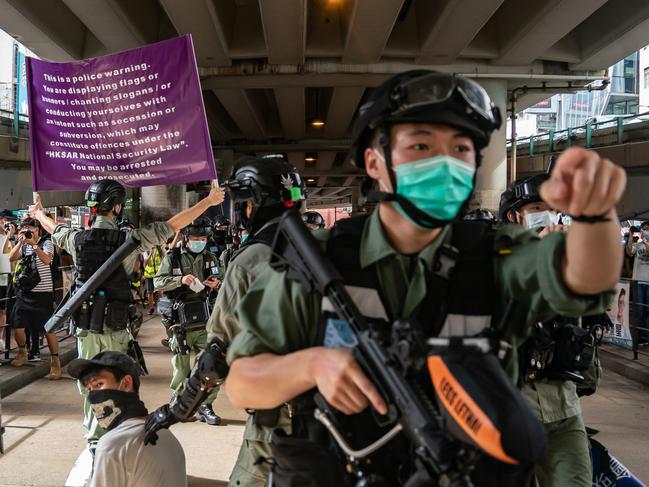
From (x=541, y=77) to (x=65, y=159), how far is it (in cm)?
939

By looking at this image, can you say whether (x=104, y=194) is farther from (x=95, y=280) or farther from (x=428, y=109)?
(x=428, y=109)

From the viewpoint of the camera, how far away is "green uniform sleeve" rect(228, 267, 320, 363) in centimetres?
147

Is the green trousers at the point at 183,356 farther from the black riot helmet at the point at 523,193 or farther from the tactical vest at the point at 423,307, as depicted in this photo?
the tactical vest at the point at 423,307

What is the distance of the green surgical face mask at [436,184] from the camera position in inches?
54.2

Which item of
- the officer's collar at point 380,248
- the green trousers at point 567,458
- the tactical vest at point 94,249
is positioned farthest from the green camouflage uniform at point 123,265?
the officer's collar at point 380,248

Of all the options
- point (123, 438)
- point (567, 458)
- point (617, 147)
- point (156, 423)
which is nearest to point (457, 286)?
point (567, 458)

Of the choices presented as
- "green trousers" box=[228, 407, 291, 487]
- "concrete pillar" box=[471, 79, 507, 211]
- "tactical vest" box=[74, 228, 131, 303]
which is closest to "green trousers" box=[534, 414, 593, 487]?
"green trousers" box=[228, 407, 291, 487]

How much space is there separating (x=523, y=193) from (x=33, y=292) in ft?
21.1

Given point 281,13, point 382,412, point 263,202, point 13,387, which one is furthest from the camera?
point 281,13

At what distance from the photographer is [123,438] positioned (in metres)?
2.86

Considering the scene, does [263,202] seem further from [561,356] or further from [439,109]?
[439,109]

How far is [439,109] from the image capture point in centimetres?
138

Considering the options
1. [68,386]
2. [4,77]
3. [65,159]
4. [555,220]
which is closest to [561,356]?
[555,220]

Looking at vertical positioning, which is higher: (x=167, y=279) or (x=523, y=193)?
(x=523, y=193)
